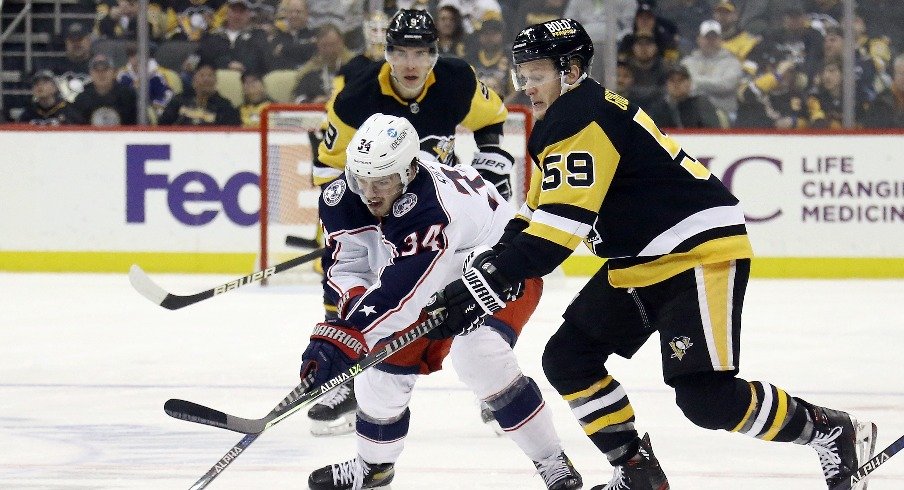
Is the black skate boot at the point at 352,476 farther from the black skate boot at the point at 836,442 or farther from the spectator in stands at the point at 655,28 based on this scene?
the spectator in stands at the point at 655,28

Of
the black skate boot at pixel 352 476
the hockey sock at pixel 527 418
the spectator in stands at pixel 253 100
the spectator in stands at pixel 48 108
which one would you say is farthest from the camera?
the spectator in stands at pixel 48 108

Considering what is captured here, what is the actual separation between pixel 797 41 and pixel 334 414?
187 inches

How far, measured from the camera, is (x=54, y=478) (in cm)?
342

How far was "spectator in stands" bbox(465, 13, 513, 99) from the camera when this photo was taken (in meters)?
7.95

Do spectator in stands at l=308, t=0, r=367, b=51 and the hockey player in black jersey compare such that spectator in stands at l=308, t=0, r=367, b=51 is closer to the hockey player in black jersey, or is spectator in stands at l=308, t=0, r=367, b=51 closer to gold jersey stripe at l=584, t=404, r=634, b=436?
the hockey player in black jersey

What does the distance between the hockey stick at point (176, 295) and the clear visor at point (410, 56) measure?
2.00 feet

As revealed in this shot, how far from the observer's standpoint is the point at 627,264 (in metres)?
2.97

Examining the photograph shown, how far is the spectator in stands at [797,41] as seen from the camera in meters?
7.97

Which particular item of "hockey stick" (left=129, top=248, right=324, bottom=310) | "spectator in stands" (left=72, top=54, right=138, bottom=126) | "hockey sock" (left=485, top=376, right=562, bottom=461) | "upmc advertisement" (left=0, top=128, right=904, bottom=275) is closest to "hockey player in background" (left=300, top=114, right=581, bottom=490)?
"hockey sock" (left=485, top=376, right=562, bottom=461)

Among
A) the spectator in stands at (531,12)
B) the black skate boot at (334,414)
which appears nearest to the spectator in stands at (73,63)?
the spectator in stands at (531,12)

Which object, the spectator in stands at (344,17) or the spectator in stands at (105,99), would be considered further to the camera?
the spectator in stands at (105,99)

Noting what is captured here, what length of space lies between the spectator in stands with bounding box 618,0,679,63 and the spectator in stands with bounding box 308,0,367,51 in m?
1.44

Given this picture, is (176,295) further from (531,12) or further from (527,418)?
(531,12)

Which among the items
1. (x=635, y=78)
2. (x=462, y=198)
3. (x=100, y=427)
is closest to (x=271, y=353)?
(x=100, y=427)
